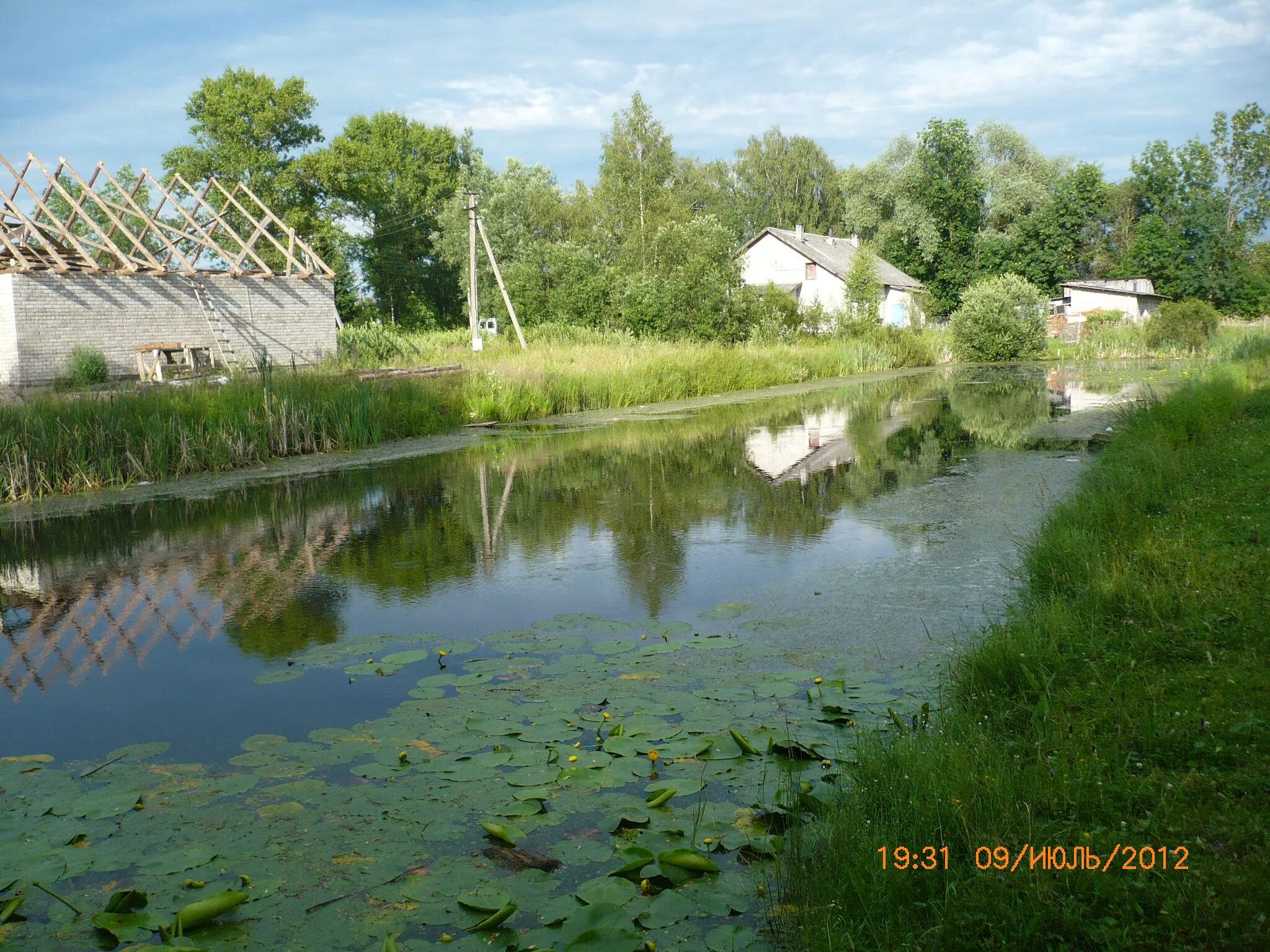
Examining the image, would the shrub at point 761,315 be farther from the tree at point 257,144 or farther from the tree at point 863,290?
the tree at point 257,144

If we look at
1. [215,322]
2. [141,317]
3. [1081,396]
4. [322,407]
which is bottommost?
[1081,396]

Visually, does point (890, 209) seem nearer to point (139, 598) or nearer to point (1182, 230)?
point (1182, 230)

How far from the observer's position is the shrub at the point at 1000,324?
143 feet

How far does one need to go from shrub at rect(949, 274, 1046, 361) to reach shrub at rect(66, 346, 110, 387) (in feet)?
114

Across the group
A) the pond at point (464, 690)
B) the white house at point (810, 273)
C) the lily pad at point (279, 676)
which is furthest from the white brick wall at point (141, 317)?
the white house at point (810, 273)

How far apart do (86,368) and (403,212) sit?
137 ft

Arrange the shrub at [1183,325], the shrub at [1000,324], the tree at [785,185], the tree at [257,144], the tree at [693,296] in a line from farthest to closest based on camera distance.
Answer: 1. the tree at [785,185]
2. the tree at [257,144]
3. the shrub at [1000,324]
4. the shrub at [1183,325]
5. the tree at [693,296]

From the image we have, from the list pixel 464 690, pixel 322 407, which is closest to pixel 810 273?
pixel 322 407

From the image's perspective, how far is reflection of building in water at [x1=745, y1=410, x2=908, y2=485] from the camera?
13.4 m

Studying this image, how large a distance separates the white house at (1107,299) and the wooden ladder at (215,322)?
4684cm

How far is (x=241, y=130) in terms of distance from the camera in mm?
51344

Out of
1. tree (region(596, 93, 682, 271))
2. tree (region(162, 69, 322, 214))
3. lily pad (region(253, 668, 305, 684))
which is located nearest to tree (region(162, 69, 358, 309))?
tree (region(162, 69, 322, 214))

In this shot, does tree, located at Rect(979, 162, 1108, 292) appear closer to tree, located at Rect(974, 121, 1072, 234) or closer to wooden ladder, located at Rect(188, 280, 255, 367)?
tree, located at Rect(974, 121, 1072, 234)

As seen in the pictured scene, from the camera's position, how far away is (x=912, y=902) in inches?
120
